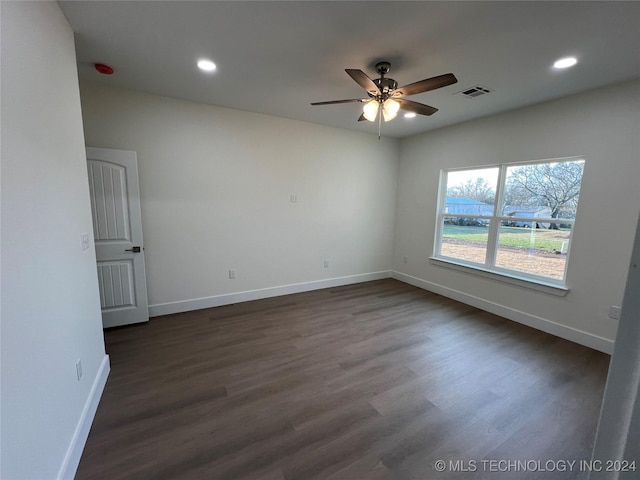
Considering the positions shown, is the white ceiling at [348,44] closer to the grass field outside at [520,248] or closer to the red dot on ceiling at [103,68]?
the red dot on ceiling at [103,68]

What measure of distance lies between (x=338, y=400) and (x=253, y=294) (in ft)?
7.75

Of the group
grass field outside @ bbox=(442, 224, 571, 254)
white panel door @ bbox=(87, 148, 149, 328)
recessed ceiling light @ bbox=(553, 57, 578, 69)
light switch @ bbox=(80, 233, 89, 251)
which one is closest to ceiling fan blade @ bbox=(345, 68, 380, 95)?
recessed ceiling light @ bbox=(553, 57, 578, 69)

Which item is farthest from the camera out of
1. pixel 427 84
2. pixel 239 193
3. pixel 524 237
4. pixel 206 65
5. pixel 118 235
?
pixel 239 193

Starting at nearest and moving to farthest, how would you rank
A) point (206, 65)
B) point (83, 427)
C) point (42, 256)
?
point (42, 256)
point (83, 427)
point (206, 65)

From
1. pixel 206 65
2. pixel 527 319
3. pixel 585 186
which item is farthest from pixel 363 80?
pixel 527 319

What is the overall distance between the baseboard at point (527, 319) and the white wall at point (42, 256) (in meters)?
4.04

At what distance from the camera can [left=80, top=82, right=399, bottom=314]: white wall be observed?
3.25 metres

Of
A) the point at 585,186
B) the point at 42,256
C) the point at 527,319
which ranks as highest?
the point at 585,186

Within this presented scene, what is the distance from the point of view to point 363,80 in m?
2.11

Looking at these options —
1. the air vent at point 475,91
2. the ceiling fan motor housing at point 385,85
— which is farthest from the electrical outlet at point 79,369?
the air vent at point 475,91

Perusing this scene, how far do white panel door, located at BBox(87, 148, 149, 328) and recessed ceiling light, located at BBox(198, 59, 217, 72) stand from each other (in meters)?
1.29

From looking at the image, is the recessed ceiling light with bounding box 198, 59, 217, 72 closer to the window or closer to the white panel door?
the white panel door

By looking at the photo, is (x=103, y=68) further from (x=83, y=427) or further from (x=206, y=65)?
(x=83, y=427)

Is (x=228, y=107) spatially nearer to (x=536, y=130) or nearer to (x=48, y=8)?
(x=48, y=8)
